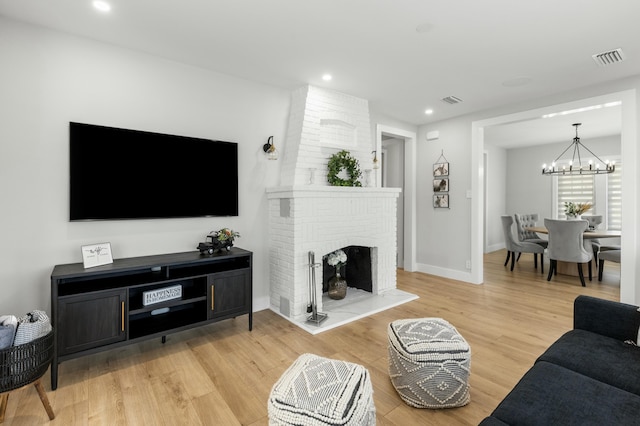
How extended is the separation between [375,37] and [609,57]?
2.23m

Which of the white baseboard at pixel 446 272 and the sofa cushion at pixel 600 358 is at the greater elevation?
the sofa cushion at pixel 600 358

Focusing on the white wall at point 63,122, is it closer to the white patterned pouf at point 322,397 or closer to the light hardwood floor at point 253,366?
the light hardwood floor at point 253,366

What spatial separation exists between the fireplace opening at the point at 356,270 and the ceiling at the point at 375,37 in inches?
83.6

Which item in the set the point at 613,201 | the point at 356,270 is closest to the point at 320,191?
the point at 356,270

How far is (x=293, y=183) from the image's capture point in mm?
3434

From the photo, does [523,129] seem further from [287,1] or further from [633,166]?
[287,1]

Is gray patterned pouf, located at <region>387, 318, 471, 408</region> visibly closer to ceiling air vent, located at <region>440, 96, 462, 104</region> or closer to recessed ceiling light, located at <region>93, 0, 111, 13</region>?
recessed ceiling light, located at <region>93, 0, 111, 13</region>

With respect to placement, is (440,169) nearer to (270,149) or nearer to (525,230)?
(525,230)

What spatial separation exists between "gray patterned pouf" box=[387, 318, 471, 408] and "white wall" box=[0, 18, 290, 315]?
86.3 inches

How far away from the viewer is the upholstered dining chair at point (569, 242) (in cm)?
445

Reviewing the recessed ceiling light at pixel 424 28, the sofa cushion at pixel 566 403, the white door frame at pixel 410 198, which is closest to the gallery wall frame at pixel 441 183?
the white door frame at pixel 410 198

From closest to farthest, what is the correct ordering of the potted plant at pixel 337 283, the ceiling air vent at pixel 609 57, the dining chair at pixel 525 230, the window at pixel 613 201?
the ceiling air vent at pixel 609 57 < the potted plant at pixel 337 283 < the dining chair at pixel 525 230 < the window at pixel 613 201

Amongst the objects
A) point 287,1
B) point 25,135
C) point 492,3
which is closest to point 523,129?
point 492,3

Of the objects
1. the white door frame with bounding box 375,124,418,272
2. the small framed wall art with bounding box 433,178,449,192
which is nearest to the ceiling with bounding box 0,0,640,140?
the small framed wall art with bounding box 433,178,449,192
